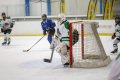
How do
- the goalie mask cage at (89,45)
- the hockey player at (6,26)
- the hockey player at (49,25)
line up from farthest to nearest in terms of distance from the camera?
the hockey player at (6,26) < the hockey player at (49,25) < the goalie mask cage at (89,45)

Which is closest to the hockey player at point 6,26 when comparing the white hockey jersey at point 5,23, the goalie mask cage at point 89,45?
the white hockey jersey at point 5,23

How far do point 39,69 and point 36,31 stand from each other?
23.6 ft

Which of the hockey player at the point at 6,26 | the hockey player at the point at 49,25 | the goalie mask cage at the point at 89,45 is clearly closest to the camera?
the goalie mask cage at the point at 89,45

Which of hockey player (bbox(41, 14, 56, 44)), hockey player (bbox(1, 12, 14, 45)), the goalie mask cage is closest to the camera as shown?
the goalie mask cage

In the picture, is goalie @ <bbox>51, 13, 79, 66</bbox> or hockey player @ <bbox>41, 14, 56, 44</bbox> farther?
hockey player @ <bbox>41, 14, 56, 44</bbox>

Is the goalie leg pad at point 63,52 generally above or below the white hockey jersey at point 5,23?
below

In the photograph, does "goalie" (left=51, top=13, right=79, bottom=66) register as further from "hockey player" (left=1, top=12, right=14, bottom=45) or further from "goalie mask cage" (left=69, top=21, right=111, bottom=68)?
"hockey player" (left=1, top=12, right=14, bottom=45)

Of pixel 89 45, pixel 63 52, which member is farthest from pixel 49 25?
pixel 63 52

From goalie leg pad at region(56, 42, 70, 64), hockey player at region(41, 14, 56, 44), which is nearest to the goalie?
goalie leg pad at region(56, 42, 70, 64)

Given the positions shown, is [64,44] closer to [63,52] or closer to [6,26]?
[63,52]

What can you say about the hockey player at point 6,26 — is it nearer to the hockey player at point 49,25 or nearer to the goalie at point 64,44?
the hockey player at point 49,25

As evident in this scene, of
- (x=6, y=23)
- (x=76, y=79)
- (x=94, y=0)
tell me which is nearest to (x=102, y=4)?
(x=94, y=0)

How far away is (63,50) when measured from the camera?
3078mm

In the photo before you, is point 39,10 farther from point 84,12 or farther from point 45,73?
point 45,73
